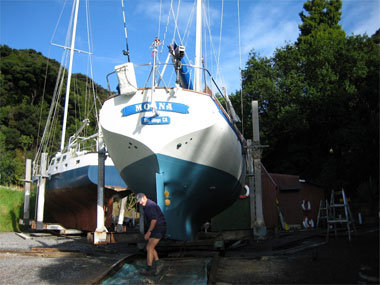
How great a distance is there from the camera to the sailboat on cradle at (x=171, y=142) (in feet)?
23.8

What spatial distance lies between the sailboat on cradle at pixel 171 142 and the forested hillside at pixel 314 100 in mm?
14380

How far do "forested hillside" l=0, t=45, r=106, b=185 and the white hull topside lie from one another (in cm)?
2891

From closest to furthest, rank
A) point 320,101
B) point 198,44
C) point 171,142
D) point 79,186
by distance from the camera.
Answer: point 171,142, point 198,44, point 79,186, point 320,101

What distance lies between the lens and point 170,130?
23.7ft

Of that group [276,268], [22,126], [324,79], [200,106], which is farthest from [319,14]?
[22,126]

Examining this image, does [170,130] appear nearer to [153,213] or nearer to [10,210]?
[153,213]

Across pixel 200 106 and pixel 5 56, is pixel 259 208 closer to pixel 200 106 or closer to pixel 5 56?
pixel 200 106

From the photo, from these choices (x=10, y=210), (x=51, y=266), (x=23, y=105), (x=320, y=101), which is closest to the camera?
(x=51, y=266)

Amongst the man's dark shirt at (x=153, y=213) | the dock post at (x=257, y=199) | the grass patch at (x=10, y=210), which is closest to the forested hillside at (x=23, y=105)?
the grass patch at (x=10, y=210)

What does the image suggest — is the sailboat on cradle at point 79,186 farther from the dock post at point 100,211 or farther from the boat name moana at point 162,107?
the boat name moana at point 162,107

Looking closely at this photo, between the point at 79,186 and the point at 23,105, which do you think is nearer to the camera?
the point at 79,186

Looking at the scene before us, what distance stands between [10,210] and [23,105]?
82.6 ft

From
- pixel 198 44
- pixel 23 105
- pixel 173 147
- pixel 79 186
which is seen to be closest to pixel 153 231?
pixel 173 147

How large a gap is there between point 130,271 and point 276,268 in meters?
2.37
